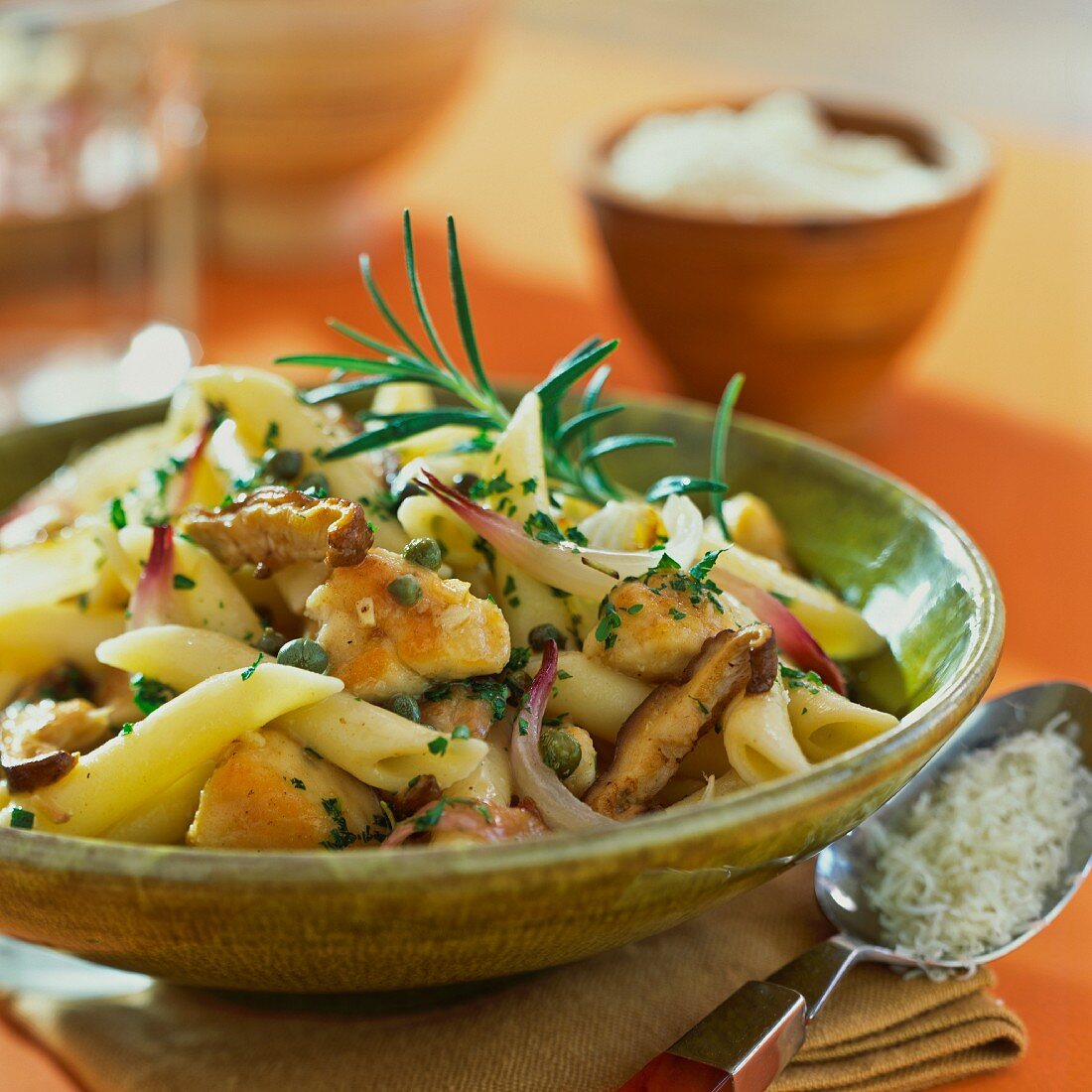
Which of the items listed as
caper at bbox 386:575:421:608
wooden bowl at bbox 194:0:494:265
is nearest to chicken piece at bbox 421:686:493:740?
caper at bbox 386:575:421:608

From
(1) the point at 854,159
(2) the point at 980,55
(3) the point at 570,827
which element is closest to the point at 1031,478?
(1) the point at 854,159

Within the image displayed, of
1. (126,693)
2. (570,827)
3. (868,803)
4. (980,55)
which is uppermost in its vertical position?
(868,803)

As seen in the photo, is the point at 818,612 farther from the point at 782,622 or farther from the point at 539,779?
the point at 539,779

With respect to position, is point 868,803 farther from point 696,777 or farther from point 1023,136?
point 1023,136

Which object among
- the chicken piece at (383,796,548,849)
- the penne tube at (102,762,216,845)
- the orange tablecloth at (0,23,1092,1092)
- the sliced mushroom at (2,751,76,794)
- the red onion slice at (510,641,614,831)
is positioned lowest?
the orange tablecloth at (0,23,1092,1092)

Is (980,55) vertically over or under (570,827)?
under

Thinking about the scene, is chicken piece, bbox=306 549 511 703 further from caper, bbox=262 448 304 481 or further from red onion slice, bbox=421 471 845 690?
caper, bbox=262 448 304 481
